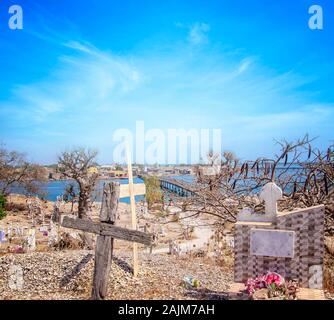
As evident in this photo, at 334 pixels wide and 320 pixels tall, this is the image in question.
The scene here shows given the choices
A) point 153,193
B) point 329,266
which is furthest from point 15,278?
point 153,193

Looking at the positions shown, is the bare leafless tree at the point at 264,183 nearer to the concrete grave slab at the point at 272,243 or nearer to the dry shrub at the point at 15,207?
the concrete grave slab at the point at 272,243

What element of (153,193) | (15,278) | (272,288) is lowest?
(15,278)

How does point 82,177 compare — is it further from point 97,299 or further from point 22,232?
point 97,299

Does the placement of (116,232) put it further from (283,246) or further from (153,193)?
(153,193)

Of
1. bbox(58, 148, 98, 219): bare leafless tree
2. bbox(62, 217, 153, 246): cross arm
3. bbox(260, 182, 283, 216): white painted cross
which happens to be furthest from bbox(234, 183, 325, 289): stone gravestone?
bbox(58, 148, 98, 219): bare leafless tree

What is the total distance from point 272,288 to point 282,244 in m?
0.47

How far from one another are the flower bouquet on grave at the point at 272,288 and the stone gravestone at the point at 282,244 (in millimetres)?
187

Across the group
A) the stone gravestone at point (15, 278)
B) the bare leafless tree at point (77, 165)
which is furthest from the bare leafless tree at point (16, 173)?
the stone gravestone at point (15, 278)

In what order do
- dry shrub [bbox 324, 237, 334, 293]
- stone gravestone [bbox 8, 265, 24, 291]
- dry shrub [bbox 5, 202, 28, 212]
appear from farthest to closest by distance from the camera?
dry shrub [bbox 5, 202, 28, 212]
stone gravestone [bbox 8, 265, 24, 291]
dry shrub [bbox 324, 237, 334, 293]

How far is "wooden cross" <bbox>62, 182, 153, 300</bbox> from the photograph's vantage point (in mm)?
4129

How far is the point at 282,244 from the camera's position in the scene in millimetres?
3721

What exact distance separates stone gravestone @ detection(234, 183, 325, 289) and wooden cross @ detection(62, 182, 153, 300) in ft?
3.65

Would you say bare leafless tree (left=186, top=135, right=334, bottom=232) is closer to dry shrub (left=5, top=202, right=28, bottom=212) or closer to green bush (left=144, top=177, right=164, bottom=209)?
green bush (left=144, top=177, right=164, bottom=209)
